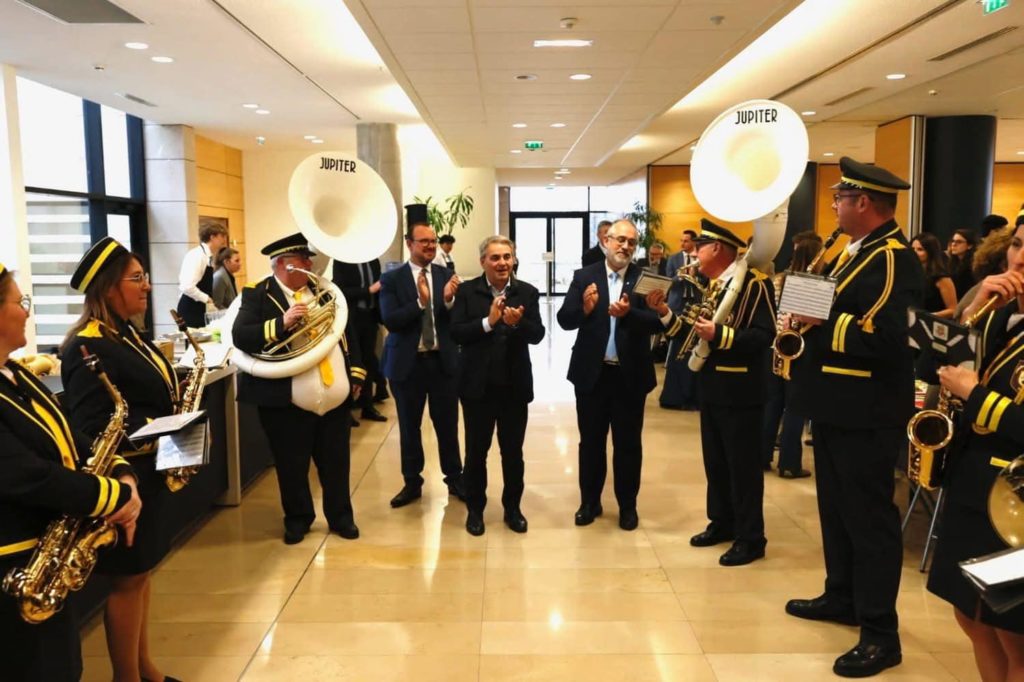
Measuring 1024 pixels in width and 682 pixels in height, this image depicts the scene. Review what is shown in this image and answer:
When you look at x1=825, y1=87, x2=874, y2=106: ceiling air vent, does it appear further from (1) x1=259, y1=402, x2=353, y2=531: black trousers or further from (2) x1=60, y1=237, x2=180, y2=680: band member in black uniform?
(2) x1=60, y1=237, x2=180, y2=680: band member in black uniform

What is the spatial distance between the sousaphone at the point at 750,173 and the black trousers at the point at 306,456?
1.90 meters

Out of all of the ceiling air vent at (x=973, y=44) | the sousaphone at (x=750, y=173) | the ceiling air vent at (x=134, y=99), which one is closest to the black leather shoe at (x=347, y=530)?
the sousaphone at (x=750, y=173)

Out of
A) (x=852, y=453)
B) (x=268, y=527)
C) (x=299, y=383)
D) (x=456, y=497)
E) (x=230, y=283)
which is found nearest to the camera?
(x=852, y=453)

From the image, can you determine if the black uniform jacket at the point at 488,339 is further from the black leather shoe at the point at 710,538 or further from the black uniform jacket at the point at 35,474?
the black uniform jacket at the point at 35,474

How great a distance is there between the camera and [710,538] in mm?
4211

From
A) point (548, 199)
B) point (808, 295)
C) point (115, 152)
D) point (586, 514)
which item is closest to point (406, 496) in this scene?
point (586, 514)

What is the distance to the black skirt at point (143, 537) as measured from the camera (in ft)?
8.33

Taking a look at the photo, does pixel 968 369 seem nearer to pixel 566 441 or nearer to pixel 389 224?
pixel 389 224

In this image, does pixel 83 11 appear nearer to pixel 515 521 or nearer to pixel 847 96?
pixel 515 521

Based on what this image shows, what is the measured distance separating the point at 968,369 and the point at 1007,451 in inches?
9.1

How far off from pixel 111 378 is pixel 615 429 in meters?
2.59

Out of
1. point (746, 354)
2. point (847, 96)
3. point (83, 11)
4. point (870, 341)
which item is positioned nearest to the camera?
point (870, 341)

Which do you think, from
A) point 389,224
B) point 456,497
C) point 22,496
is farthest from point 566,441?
point 22,496

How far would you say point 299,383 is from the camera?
400cm
